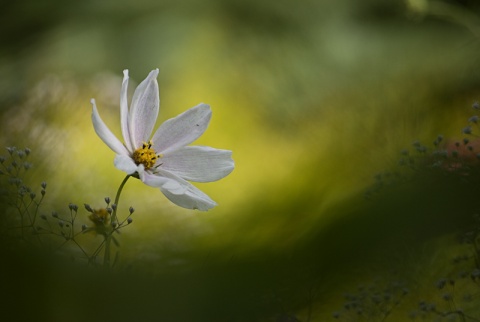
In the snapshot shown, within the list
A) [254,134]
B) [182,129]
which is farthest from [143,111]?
[254,134]

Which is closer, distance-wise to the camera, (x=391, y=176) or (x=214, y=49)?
(x=391, y=176)

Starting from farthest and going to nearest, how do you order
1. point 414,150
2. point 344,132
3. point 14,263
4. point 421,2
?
1. point 421,2
2. point 344,132
3. point 414,150
4. point 14,263

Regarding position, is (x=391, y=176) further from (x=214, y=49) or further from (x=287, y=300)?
(x=214, y=49)

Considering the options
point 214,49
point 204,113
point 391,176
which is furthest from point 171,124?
point 214,49

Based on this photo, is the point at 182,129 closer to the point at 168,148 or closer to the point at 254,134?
the point at 168,148

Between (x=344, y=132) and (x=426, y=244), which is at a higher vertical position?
(x=344, y=132)
